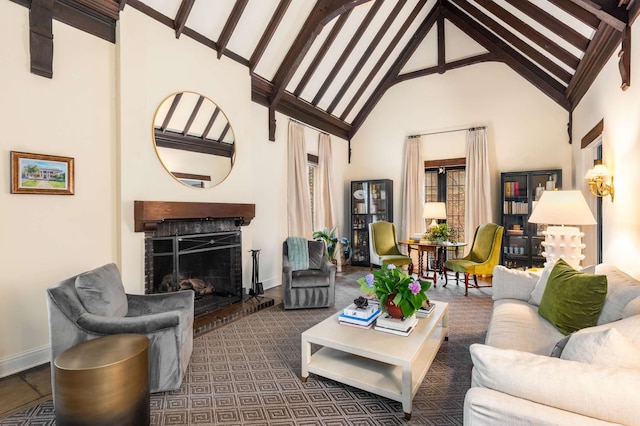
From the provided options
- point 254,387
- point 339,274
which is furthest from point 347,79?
point 254,387

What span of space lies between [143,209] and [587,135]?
17.9 feet

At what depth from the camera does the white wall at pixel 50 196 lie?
258cm

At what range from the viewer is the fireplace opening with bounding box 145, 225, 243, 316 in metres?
3.58

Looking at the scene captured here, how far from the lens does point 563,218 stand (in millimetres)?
3096

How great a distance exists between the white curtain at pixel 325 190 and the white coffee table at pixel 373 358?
3.85m

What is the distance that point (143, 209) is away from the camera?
3209 mm

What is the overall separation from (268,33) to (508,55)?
4267 mm

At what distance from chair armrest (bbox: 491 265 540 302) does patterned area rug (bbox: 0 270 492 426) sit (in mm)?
523

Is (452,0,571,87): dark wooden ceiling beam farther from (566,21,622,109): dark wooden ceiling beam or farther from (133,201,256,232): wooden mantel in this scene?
(133,201,256,232): wooden mantel

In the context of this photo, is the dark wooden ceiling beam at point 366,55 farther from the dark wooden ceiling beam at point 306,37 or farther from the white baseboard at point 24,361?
the white baseboard at point 24,361

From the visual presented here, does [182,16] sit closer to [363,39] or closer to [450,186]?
[363,39]

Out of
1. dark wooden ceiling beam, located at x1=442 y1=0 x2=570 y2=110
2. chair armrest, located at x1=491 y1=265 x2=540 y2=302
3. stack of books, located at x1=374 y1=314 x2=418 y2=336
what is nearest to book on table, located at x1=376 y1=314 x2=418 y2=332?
stack of books, located at x1=374 y1=314 x2=418 y2=336

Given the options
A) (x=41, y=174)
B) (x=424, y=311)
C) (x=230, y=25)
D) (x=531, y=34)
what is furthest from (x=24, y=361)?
(x=531, y=34)

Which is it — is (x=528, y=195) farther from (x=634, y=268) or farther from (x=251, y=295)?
(x=251, y=295)
